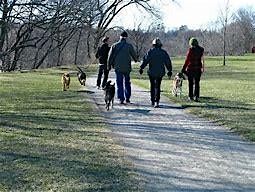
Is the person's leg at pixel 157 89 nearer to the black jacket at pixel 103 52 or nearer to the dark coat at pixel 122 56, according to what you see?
the dark coat at pixel 122 56

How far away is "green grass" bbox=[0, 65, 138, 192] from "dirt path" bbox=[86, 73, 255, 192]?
0.35 meters

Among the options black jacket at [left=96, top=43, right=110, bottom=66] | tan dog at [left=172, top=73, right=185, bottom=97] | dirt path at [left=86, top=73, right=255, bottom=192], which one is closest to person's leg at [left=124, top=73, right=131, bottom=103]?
dirt path at [left=86, top=73, right=255, bottom=192]

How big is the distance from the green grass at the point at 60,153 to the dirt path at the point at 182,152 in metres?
0.35

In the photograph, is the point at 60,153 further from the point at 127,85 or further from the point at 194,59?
the point at 194,59

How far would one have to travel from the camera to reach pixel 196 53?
57.3 feet

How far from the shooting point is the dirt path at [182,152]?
297 inches

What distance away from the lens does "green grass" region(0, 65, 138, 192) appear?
7.48m

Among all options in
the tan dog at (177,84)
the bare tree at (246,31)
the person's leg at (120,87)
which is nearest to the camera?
the person's leg at (120,87)

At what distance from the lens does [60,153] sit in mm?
9461

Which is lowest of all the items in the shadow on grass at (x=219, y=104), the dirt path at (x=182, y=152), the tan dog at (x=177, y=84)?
the dirt path at (x=182, y=152)

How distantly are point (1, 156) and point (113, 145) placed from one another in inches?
76.8

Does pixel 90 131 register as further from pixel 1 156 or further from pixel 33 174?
pixel 33 174

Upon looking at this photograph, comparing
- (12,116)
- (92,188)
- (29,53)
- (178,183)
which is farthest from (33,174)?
(29,53)

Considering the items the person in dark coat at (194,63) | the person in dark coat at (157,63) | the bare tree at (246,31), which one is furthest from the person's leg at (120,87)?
the bare tree at (246,31)
